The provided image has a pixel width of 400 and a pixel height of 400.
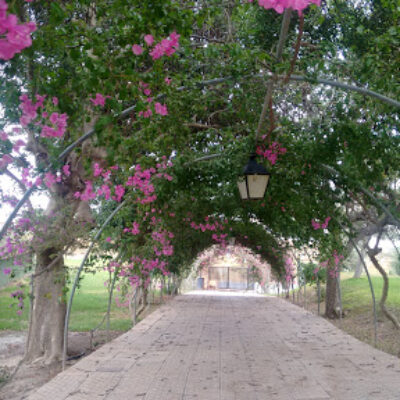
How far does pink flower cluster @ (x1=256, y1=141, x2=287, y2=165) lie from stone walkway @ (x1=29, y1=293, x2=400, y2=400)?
2381 mm

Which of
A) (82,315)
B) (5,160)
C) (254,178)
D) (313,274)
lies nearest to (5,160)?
(5,160)

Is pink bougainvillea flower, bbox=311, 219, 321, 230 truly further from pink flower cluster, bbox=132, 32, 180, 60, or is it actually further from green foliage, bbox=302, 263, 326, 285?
pink flower cluster, bbox=132, 32, 180, 60

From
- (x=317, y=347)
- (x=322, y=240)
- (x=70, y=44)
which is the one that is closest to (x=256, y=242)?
(x=322, y=240)

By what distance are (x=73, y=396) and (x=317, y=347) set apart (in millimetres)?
3815

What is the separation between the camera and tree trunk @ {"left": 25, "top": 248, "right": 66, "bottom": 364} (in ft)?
22.3

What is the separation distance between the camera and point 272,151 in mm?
5219

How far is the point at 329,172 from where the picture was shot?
5.92 metres

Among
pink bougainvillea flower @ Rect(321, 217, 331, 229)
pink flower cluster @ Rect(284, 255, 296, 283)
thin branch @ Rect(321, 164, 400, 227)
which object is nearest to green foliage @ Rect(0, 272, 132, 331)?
pink bougainvillea flower @ Rect(321, 217, 331, 229)

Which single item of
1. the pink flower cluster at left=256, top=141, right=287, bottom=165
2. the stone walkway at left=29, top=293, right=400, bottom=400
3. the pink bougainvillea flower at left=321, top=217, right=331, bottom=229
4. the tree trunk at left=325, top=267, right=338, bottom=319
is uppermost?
the pink flower cluster at left=256, top=141, right=287, bottom=165

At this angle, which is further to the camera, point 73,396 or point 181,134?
point 181,134

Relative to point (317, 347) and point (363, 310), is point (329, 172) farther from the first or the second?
point (363, 310)

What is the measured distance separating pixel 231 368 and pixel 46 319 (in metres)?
3.54

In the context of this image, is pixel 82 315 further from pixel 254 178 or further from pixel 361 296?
pixel 254 178

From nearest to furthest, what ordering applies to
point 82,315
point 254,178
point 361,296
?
point 254,178 → point 82,315 → point 361,296
